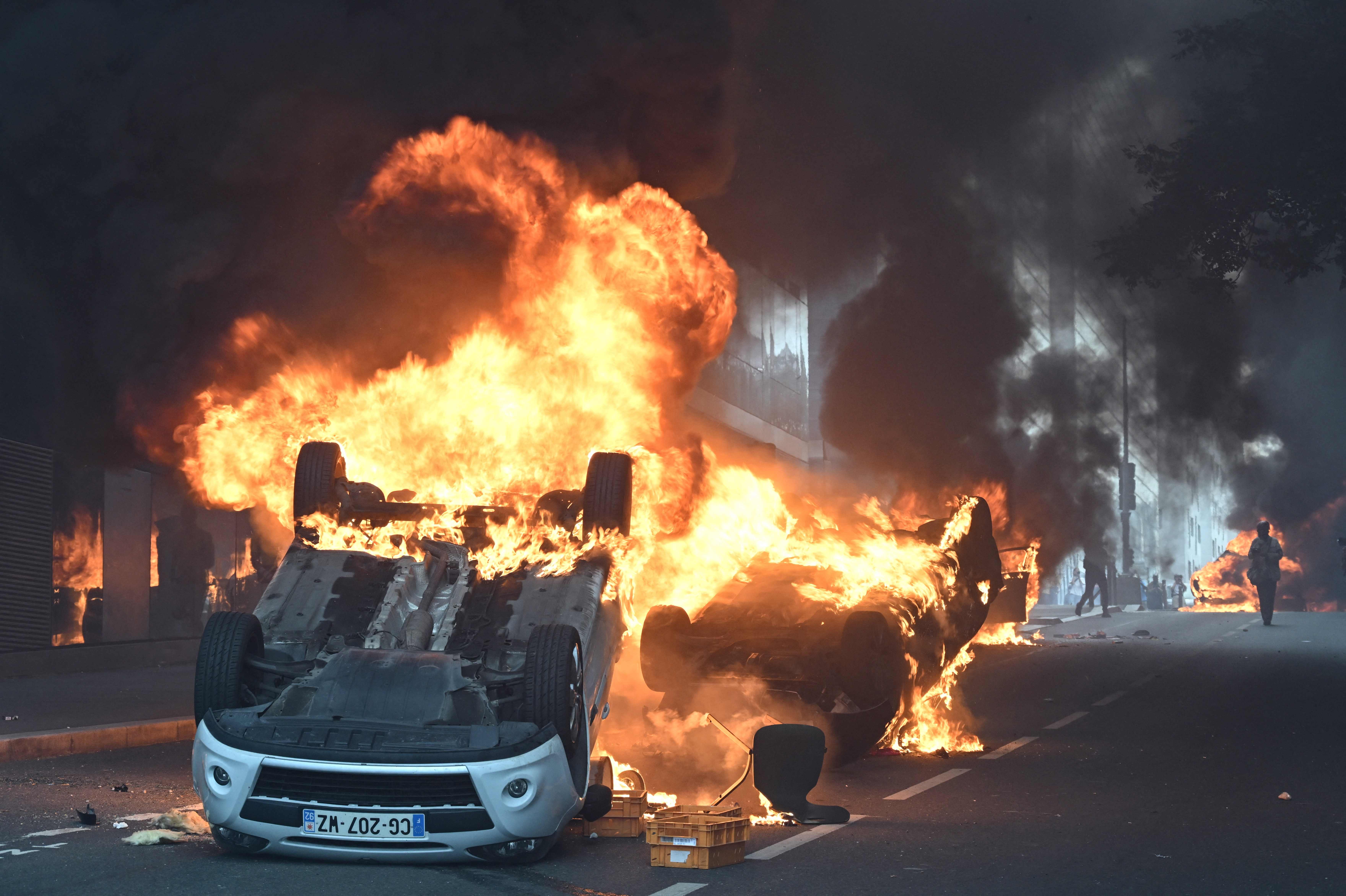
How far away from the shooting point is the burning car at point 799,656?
10117mm

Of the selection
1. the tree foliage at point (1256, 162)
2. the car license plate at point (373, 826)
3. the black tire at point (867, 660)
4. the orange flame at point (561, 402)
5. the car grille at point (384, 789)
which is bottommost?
the car license plate at point (373, 826)

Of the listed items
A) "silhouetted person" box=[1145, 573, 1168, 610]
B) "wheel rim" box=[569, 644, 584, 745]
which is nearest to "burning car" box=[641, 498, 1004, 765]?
"wheel rim" box=[569, 644, 584, 745]

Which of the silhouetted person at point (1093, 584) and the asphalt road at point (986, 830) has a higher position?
the silhouetted person at point (1093, 584)

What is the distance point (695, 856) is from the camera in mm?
6871

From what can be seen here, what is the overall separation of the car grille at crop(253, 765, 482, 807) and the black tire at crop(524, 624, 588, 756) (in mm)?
619

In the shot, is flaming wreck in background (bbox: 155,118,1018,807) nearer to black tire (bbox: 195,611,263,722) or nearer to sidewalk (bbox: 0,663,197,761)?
sidewalk (bbox: 0,663,197,761)

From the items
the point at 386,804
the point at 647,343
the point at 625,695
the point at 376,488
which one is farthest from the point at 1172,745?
the point at 386,804

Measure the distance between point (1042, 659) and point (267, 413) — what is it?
14.7 metres

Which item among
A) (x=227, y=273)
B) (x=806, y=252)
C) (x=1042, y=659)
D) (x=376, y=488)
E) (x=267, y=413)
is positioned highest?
(x=806, y=252)

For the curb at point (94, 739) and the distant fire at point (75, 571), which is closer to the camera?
the curb at point (94, 739)

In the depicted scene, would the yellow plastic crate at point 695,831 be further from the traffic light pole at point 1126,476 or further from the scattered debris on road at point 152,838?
the traffic light pole at point 1126,476

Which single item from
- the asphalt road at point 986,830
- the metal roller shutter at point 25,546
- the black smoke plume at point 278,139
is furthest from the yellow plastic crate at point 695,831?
the metal roller shutter at point 25,546

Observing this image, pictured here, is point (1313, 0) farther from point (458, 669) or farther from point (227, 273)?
point (458, 669)

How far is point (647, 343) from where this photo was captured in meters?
13.4
